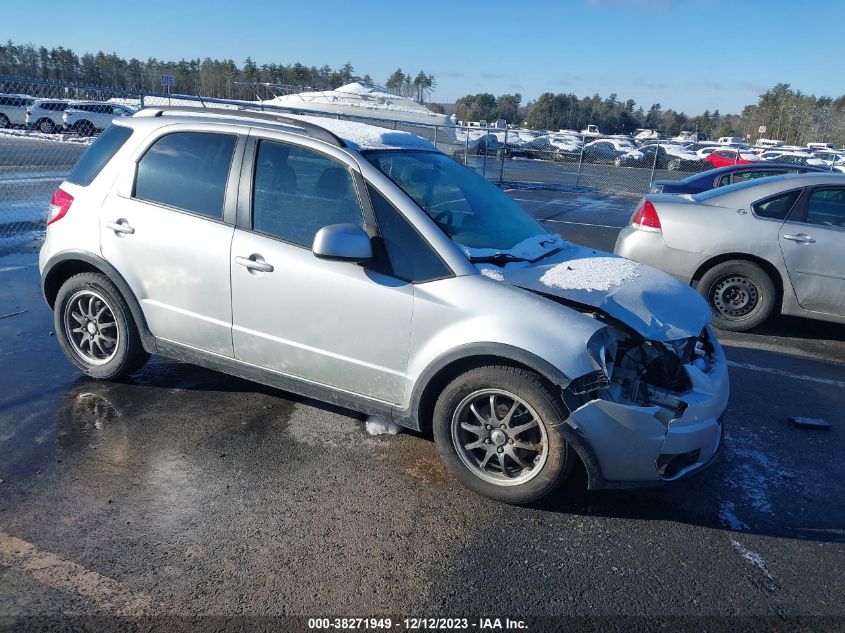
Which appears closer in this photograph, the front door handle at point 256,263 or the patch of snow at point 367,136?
the front door handle at point 256,263

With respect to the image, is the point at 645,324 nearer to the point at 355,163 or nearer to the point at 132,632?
the point at 355,163

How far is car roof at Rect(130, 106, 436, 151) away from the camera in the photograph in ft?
13.0

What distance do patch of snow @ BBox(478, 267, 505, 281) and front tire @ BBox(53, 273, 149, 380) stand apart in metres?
2.43

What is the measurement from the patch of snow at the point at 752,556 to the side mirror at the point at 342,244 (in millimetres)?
2299

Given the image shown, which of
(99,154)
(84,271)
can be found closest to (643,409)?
(84,271)

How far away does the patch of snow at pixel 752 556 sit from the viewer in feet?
9.90

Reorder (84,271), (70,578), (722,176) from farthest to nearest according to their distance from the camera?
→ (722,176) < (84,271) < (70,578)

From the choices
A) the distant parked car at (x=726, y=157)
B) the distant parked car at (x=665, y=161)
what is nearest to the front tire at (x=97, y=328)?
the distant parked car at (x=726, y=157)

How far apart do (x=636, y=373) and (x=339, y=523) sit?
1.68m

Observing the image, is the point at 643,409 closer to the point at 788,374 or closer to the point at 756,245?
the point at 788,374

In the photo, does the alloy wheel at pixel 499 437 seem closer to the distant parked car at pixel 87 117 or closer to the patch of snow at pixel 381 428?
the patch of snow at pixel 381 428

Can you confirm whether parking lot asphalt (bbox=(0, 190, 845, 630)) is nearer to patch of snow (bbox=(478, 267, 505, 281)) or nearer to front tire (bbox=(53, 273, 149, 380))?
front tire (bbox=(53, 273, 149, 380))

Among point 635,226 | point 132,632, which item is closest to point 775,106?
point 635,226

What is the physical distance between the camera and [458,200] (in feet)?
14.0
